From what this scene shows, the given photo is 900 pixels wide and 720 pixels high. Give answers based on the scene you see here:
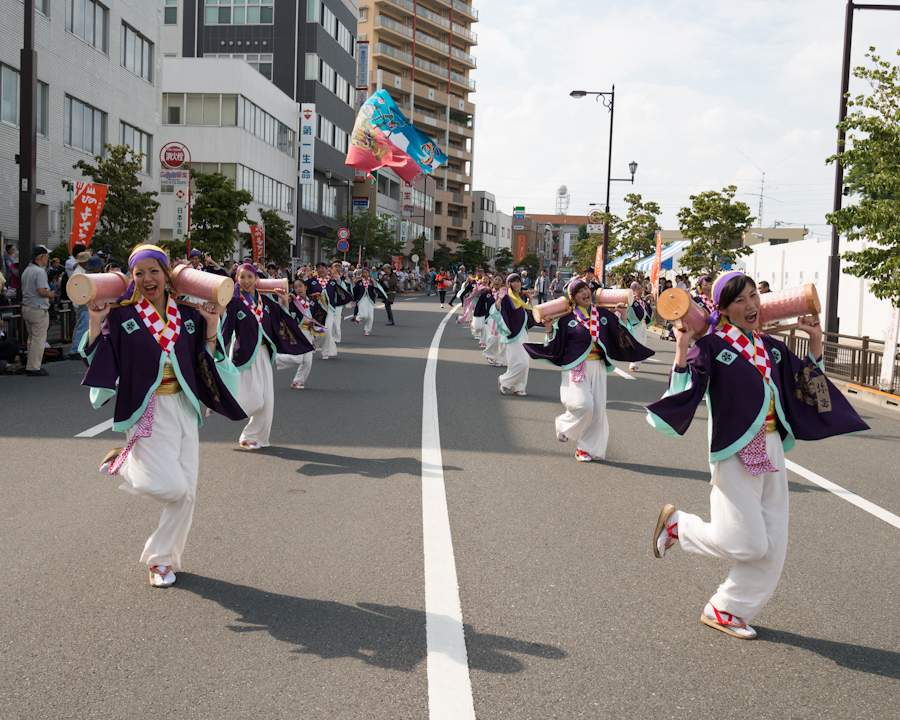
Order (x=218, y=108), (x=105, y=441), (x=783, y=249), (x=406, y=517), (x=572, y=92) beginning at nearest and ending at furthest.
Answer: (x=406, y=517)
(x=105, y=441)
(x=783, y=249)
(x=572, y=92)
(x=218, y=108)

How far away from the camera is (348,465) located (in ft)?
25.0

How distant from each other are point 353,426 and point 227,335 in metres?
1.73

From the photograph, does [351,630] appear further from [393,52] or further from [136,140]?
[393,52]

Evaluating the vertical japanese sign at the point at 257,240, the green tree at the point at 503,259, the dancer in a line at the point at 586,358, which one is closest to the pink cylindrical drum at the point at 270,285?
the dancer in a line at the point at 586,358

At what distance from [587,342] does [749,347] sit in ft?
14.0

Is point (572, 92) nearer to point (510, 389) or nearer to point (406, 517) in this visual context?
point (510, 389)

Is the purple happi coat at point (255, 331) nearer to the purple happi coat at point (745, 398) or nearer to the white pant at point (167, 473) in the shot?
the white pant at point (167, 473)

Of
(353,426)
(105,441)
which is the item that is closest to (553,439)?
(353,426)

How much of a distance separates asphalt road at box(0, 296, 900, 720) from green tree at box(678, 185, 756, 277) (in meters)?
23.8

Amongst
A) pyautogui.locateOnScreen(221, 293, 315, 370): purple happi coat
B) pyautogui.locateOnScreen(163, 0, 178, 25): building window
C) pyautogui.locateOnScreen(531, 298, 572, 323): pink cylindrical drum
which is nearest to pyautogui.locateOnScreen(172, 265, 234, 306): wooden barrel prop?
pyautogui.locateOnScreen(221, 293, 315, 370): purple happi coat

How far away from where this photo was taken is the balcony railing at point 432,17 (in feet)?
312

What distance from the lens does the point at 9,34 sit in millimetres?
23188

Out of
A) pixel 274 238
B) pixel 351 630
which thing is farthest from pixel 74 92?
pixel 351 630

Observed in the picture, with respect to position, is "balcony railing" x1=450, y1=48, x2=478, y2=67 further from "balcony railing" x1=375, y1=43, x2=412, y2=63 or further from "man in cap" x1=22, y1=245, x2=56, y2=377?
"man in cap" x1=22, y1=245, x2=56, y2=377
